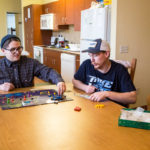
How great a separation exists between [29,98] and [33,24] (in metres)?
5.07

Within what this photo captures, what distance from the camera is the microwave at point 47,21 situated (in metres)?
5.75

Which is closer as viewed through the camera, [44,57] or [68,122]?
[68,122]

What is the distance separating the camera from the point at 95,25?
11.6 ft

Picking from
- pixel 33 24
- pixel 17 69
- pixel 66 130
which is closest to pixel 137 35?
pixel 17 69

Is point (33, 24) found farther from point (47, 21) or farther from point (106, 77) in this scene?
point (106, 77)

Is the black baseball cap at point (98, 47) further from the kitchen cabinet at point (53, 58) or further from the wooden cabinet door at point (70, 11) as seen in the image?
the kitchen cabinet at point (53, 58)

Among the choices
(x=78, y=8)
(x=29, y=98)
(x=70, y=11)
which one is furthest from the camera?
(x=70, y=11)

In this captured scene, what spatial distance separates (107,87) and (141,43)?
6.35ft

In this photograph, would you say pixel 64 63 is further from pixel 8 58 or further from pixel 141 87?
pixel 8 58

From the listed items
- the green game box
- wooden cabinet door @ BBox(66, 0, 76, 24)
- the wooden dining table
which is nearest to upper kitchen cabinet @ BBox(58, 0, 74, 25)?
A: wooden cabinet door @ BBox(66, 0, 76, 24)

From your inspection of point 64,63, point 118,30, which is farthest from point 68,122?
point 64,63

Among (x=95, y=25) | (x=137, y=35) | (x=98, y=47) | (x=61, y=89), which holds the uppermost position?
(x=95, y=25)

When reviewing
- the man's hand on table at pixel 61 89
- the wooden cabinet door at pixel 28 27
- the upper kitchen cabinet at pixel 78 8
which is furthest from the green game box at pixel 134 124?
the wooden cabinet door at pixel 28 27

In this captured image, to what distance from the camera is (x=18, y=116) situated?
1.29 m
